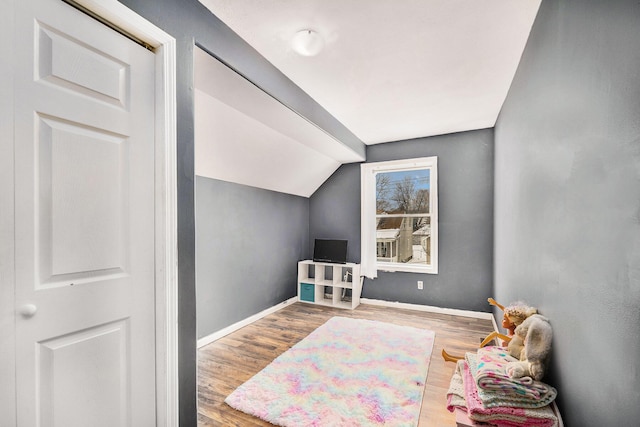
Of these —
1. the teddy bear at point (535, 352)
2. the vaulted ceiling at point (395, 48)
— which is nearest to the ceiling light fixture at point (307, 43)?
the vaulted ceiling at point (395, 48)

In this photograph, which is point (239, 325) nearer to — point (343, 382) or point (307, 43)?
point (343, 382)

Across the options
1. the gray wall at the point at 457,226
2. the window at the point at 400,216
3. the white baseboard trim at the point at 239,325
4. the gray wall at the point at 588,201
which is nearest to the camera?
the gray wall at the point at 588,201

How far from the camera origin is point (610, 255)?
2.83ft

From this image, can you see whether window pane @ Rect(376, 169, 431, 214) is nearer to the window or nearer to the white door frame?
the window

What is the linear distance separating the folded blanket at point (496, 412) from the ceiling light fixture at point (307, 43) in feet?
7.15

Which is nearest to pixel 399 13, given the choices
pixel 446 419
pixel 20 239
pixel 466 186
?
pixel 20 239

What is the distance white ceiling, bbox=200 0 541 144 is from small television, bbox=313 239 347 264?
2.08m

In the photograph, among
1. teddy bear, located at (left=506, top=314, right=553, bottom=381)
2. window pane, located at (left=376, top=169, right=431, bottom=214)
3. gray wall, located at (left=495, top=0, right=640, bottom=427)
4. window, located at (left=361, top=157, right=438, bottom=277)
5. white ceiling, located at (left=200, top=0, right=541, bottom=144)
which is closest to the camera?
gray wall, located at (left=495, top=0, right=640, bottom=427)

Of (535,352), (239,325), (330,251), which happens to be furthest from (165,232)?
(330,251)

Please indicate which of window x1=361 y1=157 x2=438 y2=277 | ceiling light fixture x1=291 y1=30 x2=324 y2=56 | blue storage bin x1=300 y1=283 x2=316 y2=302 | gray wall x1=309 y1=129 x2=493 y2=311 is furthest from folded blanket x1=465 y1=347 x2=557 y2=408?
blue storage bin x1=300 y1=283 x2=316 y2=302

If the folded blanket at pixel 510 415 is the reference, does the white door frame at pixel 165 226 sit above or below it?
above

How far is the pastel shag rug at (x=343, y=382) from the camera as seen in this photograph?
74.4 inches

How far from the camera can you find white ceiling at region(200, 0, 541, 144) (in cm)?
167

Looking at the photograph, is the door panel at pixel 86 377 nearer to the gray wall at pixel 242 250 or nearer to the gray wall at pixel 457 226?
the gray wall at pixel 242 250
